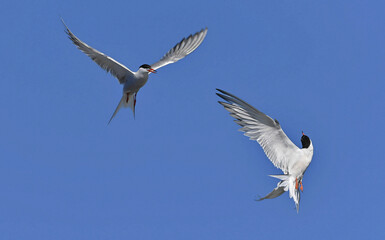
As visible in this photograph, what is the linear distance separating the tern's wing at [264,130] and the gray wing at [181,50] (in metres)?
3.92

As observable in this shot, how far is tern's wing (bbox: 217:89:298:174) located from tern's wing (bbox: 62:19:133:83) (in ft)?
10.7

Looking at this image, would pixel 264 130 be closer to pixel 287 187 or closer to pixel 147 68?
pixel 287 187

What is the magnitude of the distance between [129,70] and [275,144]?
12.8 ft

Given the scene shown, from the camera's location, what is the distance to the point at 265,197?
400 inches

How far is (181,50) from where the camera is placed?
1380 centimetres

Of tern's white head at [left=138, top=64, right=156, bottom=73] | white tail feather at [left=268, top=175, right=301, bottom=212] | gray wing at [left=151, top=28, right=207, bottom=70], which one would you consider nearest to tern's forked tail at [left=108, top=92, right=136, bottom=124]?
tern's white head at [left=138, top=64, right=156, bottom=73]

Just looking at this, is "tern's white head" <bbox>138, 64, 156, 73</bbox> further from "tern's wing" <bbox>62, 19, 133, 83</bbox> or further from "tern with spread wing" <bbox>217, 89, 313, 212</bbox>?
"tern with spread wing" <bbox>217, 89, 313, 212</bbox>

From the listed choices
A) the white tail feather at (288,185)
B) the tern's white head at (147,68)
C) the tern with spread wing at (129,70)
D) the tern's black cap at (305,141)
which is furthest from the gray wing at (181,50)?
the white tail feather at (288,185)

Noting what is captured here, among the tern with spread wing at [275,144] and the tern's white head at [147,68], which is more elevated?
the tern's white head at [147,68]

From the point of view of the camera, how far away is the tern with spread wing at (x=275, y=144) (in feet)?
33.2

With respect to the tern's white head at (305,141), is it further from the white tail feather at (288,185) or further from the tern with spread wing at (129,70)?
the tern with spread wing at (129,70)

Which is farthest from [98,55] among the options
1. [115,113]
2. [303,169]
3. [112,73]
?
[303,169]

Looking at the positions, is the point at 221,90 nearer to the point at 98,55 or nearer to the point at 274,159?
the point at 274,159

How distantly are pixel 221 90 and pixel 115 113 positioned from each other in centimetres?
388
